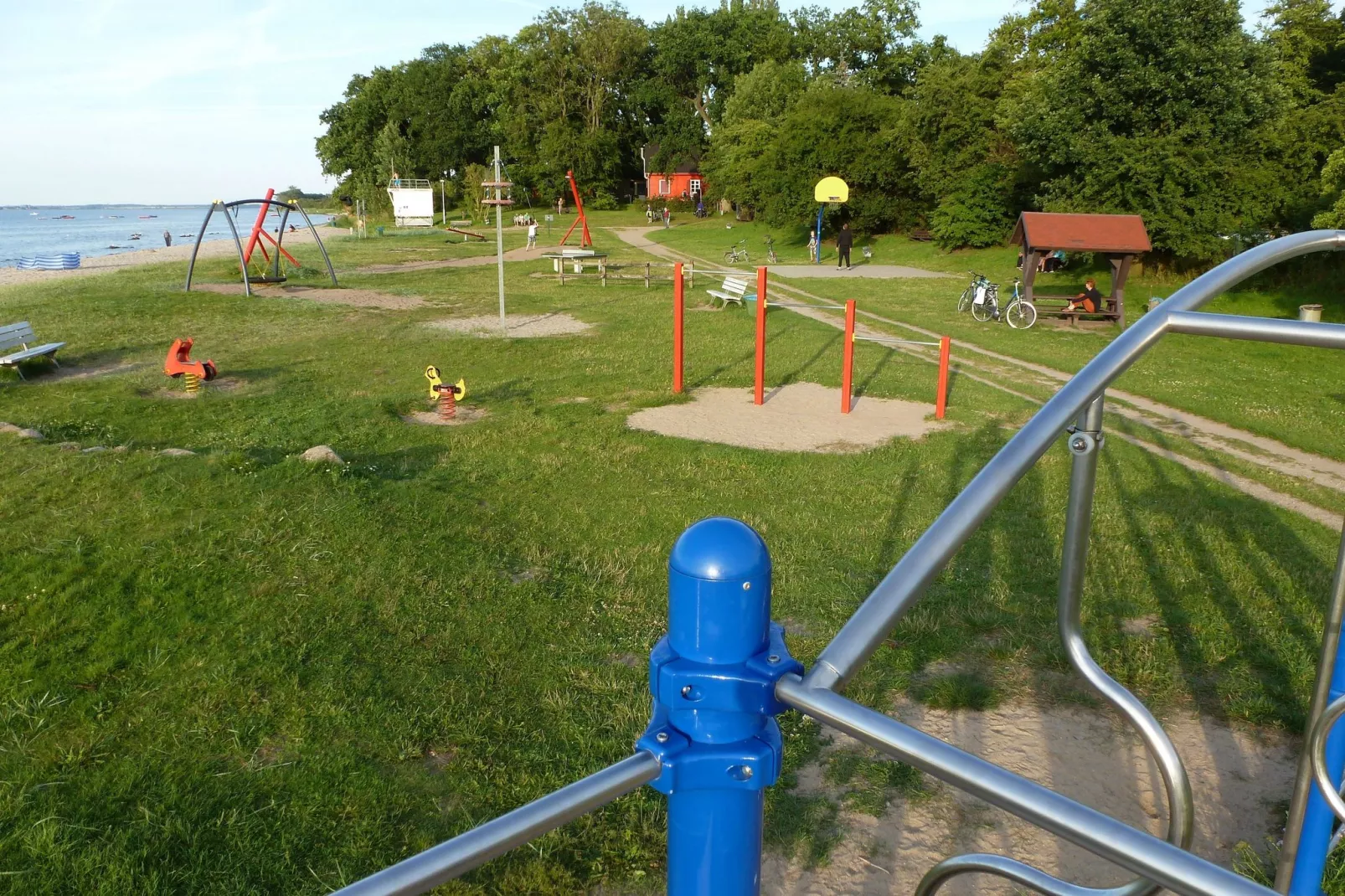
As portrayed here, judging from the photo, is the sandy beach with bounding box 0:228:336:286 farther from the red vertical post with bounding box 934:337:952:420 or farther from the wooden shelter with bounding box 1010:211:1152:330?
the red vertical post with bounding box 934:337:952:420

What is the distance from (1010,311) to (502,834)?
19722mm

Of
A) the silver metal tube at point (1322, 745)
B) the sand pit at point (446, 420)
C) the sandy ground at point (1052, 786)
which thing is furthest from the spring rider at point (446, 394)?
the silver metal tube at point (1322, 745)

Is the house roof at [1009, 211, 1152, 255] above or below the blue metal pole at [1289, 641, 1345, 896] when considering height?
above

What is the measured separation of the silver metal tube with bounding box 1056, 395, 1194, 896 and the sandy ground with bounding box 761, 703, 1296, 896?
1.73 meters

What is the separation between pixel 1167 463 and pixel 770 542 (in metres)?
4.66

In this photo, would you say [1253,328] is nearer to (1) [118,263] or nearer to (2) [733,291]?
(2) [733,291]

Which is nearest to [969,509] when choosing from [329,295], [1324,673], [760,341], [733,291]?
[1324,673]

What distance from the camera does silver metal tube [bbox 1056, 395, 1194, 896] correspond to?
1.84 m

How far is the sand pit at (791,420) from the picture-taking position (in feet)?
32.8

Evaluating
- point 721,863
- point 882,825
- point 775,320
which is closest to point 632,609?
point 882,825

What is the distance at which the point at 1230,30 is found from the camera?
22875 millimetres

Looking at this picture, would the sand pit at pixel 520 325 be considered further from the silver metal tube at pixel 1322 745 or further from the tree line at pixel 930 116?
the silver metal tube at pixel 1322 745

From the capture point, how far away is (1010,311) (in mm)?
19406

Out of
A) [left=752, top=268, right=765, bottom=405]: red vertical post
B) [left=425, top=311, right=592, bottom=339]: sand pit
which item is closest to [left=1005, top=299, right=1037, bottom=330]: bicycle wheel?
[left=425, top=311, right=592, bottom=339]: sand pit
